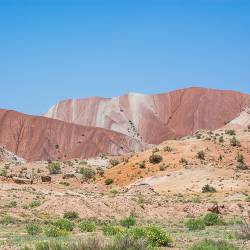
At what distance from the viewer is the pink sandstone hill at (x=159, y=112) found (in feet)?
482

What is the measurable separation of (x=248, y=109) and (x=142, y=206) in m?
59.2

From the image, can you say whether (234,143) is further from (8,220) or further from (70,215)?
(8,220)

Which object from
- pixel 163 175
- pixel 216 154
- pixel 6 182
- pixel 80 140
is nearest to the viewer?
pixel 6 182

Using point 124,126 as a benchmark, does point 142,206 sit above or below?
below

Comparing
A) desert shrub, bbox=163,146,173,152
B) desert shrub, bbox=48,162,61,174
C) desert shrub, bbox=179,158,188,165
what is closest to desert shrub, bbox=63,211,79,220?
desert shrub, bbox=179,158,188,165

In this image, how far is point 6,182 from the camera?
49.6m

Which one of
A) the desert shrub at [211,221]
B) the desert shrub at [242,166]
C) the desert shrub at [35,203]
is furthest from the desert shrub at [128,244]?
the desert shrub at [242,166]

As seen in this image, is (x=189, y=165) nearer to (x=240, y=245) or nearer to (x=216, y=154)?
(x=216, y=154)

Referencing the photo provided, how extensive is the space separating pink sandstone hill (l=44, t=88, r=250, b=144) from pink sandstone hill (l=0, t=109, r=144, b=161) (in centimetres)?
1642

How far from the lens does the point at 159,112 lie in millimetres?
154375

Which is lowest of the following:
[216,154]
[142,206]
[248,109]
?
[142,206]

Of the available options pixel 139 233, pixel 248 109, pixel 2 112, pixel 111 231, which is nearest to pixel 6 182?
pixel 111 231

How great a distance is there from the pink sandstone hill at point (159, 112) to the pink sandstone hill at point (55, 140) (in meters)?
16.4

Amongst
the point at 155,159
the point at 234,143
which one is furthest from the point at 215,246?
the point at 234,143
